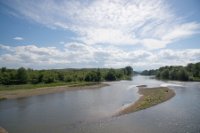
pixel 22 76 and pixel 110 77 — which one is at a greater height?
pixel 22 76

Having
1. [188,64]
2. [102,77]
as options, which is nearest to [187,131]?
[102,77]

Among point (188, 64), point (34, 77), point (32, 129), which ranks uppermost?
point (188, 64)

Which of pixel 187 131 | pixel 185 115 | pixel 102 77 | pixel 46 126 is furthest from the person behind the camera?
pixel 102 77

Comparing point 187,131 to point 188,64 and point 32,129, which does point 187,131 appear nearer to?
point 32,129

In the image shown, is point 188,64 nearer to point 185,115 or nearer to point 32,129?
point 185,115

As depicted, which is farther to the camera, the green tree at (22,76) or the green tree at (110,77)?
the green tree at (110,77)

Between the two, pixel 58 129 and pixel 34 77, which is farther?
pixel 34 77

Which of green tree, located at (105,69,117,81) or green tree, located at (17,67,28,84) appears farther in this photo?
green tree, located at (105,69,117,81)

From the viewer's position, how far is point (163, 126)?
22.4m

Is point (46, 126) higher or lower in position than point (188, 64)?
lower

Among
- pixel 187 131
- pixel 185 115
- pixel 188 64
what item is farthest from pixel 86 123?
pixel 188 64

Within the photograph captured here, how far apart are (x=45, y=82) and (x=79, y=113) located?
6511cm

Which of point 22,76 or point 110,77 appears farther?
point 110,77

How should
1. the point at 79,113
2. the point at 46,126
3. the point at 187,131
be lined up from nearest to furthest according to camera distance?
1. the point at 187,131
2. the point at 46,126
3. the point at 79,113
